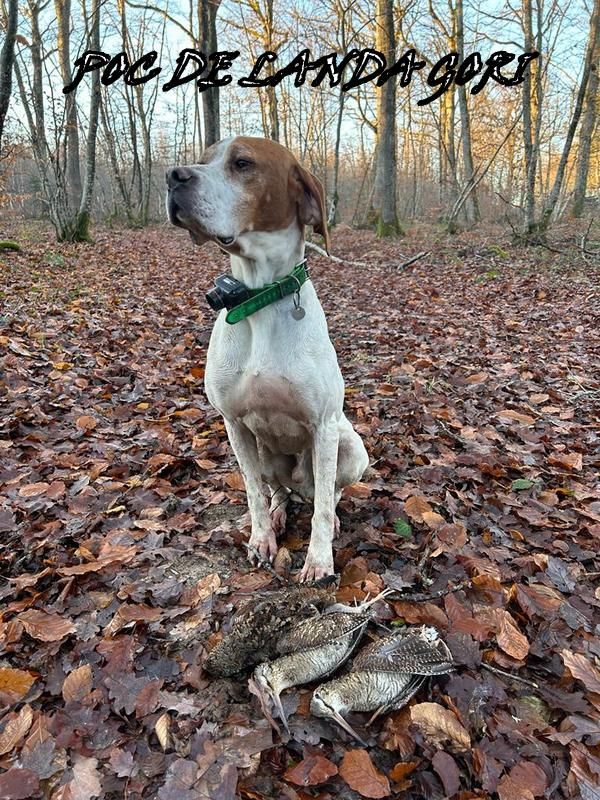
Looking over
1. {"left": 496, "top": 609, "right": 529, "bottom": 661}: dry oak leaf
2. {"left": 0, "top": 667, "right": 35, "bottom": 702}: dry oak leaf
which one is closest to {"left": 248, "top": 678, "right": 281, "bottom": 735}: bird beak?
{"left": 0, "top": 667, "right": 35, "bottom": 702}: dry oak leaf

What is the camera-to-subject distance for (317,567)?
8.68 feet

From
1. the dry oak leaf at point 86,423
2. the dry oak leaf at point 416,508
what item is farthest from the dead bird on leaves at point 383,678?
the dry oak leaf at point 86,423

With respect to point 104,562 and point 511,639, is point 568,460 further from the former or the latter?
point 104,562

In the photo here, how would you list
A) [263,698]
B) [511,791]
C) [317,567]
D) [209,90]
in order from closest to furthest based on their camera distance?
[511,791]
[263,698]
[317,567]
[209,90]

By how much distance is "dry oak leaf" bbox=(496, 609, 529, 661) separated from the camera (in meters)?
2.09

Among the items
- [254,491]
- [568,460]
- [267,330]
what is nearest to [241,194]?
[267,330]

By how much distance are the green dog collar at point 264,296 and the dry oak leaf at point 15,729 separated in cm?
176

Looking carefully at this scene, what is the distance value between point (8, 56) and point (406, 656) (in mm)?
8344

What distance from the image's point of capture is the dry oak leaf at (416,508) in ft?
10.2

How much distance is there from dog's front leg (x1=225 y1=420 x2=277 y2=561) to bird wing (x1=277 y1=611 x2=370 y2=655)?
2.52ft

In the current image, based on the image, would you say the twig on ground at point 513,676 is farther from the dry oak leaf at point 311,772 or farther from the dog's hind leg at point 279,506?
the dog's hind leg at point 279,506

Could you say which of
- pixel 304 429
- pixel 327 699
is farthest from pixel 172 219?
pixel 327 699

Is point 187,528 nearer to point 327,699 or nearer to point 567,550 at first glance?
point 327,699

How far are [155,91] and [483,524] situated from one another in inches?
1200
